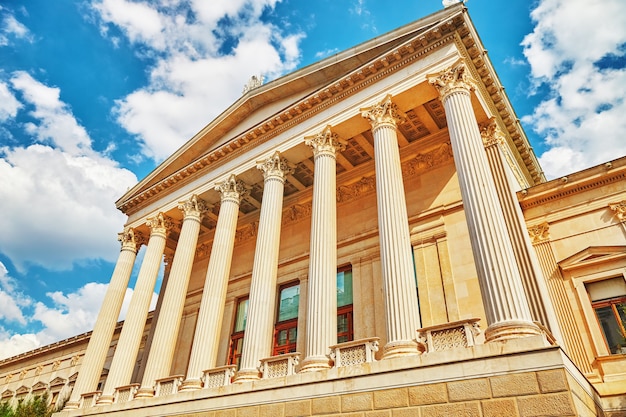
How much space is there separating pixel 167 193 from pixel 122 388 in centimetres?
1103

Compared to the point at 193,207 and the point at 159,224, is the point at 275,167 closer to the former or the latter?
the point at 193,207

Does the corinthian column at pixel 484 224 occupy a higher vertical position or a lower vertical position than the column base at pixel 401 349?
higher

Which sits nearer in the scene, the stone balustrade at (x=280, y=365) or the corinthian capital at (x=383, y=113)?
the stone balustrade at (x=280, y=365)

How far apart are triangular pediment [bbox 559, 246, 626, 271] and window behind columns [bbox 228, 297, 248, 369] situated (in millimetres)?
14836

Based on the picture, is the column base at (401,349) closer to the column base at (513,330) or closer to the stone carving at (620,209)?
the column base at (513,330)

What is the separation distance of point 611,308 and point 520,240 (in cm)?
352

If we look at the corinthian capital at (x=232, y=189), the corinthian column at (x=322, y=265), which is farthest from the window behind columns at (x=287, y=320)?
the corinthian column at (x=322, y=265)

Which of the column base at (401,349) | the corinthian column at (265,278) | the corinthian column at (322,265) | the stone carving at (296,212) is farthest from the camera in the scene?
the stone carving at (296,212)

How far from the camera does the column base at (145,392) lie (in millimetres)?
17188

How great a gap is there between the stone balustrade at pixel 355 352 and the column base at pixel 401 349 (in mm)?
632

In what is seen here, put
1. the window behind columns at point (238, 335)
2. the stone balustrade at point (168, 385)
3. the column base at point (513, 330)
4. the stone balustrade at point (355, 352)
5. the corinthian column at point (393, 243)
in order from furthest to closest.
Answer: the window behind columns at point (238, 335)
the stone balustrade at point (168, 385)
the stone balustrade at point (355, 352)
the corinthian column at point (393, 243)
the column base at point (513, 330)

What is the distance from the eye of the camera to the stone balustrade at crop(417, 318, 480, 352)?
35.3ft

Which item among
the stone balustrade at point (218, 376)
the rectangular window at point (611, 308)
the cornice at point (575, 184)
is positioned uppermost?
the cornice at point (575, 184)

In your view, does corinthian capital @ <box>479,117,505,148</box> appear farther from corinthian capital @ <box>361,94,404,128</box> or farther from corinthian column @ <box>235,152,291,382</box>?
corinthian column @ <box>235,152,291,382</box>
